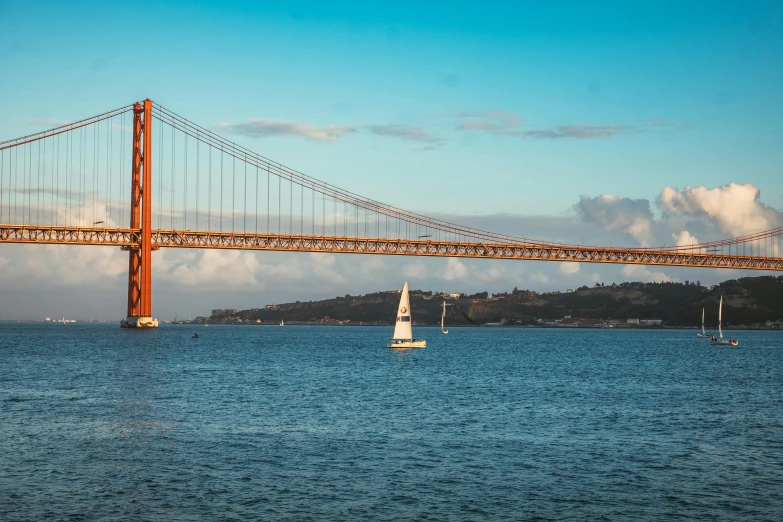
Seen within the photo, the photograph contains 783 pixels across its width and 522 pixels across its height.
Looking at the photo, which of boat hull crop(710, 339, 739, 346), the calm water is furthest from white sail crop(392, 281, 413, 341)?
boat hull crop(710, 339, 739, 346)

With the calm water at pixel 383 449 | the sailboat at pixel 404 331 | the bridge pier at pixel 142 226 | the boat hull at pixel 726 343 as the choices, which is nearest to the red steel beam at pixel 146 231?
the bridge pier at pixel 142 226

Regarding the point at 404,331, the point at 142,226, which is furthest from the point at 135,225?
the point at 404,331

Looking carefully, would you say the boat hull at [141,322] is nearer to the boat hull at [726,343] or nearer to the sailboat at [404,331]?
the sailboat at [404,331]

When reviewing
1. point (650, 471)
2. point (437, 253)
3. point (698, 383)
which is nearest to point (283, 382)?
point (698, 383)

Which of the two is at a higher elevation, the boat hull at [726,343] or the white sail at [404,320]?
the white sail at [404,320]

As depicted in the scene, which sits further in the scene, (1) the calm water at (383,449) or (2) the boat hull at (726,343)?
(2) the boat hull at (726,343)

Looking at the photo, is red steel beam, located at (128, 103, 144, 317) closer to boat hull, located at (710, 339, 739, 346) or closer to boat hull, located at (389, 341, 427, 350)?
boat hull, located at (389, 341, 427, 350)

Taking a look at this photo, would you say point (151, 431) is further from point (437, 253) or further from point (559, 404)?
point (437, 253)
